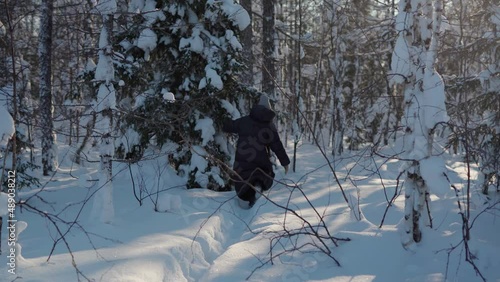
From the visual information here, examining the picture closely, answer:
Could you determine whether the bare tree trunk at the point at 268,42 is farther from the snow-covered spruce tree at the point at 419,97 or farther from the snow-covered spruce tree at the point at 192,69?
the snow-covered spruce tree at the point at 419,97

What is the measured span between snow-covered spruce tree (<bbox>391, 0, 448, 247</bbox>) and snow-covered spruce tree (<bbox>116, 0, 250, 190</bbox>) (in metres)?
4.33

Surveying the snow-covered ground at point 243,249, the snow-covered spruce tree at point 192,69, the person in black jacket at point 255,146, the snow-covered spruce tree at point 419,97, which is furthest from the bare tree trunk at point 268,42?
the snow-covered spruce tree at point 419,97

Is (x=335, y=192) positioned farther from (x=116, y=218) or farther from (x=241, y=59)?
(x=116, y=218)

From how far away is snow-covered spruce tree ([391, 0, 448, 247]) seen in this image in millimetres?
4363

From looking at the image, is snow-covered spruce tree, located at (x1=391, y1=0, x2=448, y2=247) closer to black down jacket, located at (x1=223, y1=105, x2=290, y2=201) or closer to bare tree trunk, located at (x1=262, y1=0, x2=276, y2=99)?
black down jacket, located at (x1=223, y1=105, x2=290, y2=201)

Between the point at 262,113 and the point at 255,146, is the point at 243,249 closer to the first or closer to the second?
the point at 255,146

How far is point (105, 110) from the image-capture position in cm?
543

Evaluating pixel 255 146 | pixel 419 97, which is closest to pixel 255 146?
pixel 255 146

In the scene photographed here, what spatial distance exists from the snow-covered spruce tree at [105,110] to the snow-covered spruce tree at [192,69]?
2643mm

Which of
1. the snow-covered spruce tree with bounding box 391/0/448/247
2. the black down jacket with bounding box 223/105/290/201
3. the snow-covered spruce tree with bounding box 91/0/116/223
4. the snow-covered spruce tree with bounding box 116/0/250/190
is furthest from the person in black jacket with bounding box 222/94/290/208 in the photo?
the snow-covered spruce tree with bounding box 391/0/448/247

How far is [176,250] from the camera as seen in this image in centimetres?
463

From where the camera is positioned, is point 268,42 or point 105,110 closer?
point 105,110

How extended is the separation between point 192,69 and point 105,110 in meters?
3.49

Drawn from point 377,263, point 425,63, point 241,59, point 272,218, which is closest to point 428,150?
point 425,63
